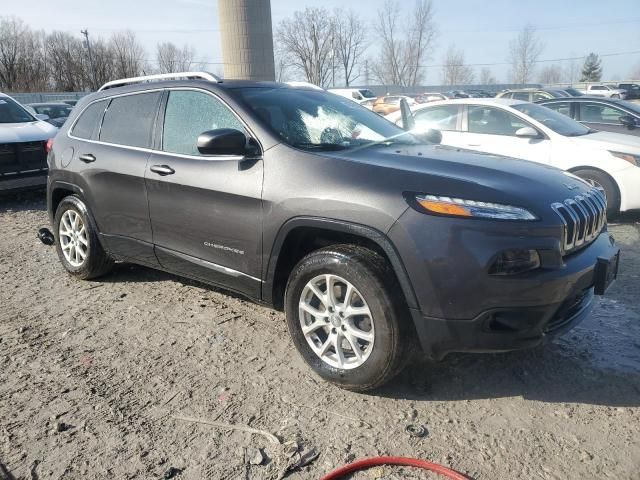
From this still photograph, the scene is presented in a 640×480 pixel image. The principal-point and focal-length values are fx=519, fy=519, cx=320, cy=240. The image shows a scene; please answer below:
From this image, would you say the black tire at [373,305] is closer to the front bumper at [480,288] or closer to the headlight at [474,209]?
the front bumper at [480,288]

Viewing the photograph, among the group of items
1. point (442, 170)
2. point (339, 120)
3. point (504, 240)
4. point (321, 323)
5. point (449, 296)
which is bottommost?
point (321, 323)

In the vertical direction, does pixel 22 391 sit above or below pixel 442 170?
below

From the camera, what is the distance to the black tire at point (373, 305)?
2.60 m

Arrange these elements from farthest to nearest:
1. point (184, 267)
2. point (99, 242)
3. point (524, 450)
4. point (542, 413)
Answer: point (99, 242)
point (184, 267)
point (542, 413)
point (524, 450)

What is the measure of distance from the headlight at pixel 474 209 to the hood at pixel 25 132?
24.6 feet

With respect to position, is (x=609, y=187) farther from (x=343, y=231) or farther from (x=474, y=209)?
(x=343, y=231)

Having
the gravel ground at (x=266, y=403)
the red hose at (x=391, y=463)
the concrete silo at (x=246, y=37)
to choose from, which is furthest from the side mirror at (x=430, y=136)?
the concrete silo at (x=246, y=37)

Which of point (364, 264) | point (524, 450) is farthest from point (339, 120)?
point (524, 450)

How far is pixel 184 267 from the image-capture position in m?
3.66

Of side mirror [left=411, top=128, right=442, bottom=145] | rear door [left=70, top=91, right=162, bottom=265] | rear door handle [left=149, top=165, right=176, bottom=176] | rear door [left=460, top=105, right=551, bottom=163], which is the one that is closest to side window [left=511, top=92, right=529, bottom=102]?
rear door [left=460, top=105, right=551, bottom=163]

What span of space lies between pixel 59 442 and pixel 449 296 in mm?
A: 1979

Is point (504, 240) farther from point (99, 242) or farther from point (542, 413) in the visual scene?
point (99, 242)

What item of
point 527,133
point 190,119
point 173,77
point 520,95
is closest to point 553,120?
point 527,133

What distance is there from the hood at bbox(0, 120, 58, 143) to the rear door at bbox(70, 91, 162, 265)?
426 cm
